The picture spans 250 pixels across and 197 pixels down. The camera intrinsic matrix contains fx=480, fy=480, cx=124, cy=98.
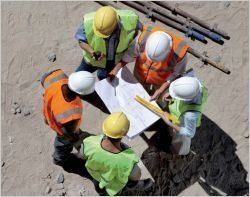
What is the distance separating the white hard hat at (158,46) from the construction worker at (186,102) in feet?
1.42

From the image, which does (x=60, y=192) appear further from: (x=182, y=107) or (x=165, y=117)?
(x=182, y=107)

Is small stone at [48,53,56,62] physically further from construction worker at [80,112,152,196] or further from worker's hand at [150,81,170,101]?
construction worker at [80,112,152,196]

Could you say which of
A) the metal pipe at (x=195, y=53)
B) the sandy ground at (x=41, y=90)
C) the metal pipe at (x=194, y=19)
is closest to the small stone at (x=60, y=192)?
the sandy ground at (x=41, y=90)

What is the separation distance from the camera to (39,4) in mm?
9320

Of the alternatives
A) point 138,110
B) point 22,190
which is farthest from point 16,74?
point 138,110

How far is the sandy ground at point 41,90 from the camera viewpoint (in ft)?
26.9

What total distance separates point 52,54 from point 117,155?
321cm

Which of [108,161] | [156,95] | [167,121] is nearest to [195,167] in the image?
[167,121]

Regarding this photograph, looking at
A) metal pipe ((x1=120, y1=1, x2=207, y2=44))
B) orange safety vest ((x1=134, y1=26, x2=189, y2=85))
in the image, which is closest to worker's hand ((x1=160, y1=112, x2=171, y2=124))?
orange safety vest ((x1=134, y1=26, x2=189, y2=85))

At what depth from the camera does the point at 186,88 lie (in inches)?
258

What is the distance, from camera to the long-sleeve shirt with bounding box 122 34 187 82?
23.7 ft

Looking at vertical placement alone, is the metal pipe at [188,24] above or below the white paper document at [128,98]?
above

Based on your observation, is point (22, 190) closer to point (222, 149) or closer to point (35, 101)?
point (35, 101)

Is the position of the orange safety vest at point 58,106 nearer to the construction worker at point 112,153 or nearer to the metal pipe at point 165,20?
the construction worker at point 112,153
